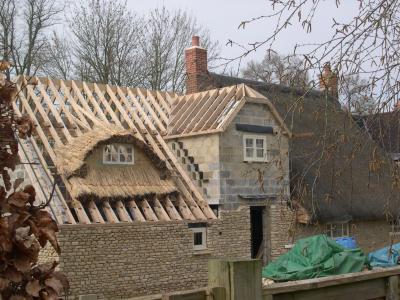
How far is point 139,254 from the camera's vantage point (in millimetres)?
17016

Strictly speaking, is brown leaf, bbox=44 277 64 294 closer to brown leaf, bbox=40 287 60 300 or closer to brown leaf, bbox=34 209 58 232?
brown leaf, bbox=40 287 60 300

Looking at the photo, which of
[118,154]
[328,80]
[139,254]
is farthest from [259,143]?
[328,80]

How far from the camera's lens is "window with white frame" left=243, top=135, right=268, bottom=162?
2016cm

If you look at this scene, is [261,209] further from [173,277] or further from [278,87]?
[278,87]

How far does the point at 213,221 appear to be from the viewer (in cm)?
1872

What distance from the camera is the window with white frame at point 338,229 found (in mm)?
22528

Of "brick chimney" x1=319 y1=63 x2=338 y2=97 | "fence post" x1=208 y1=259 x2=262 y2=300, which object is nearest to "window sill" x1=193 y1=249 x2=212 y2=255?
"brick chimney" x1=319 y1=63 x2=338 y2=97

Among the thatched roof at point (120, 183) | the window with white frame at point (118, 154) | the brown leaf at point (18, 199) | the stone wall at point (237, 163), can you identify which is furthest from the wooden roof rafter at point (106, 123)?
the brown leaf at point (18, 199)

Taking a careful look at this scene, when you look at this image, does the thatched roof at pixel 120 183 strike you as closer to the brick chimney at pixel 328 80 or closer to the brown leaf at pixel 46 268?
the brick chimney at pixel 328 80

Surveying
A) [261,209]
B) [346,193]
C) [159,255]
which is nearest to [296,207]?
[159,255]

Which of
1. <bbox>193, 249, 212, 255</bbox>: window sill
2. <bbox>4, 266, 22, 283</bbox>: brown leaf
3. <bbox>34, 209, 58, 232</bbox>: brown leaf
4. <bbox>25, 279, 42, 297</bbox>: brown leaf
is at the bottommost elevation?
<bbox>193, 249, 212, 255</bbox>: window sill

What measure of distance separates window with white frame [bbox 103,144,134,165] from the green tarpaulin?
6.28m

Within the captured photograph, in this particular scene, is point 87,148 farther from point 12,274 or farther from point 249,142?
point 12,274

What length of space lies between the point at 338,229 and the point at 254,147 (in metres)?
5.21
